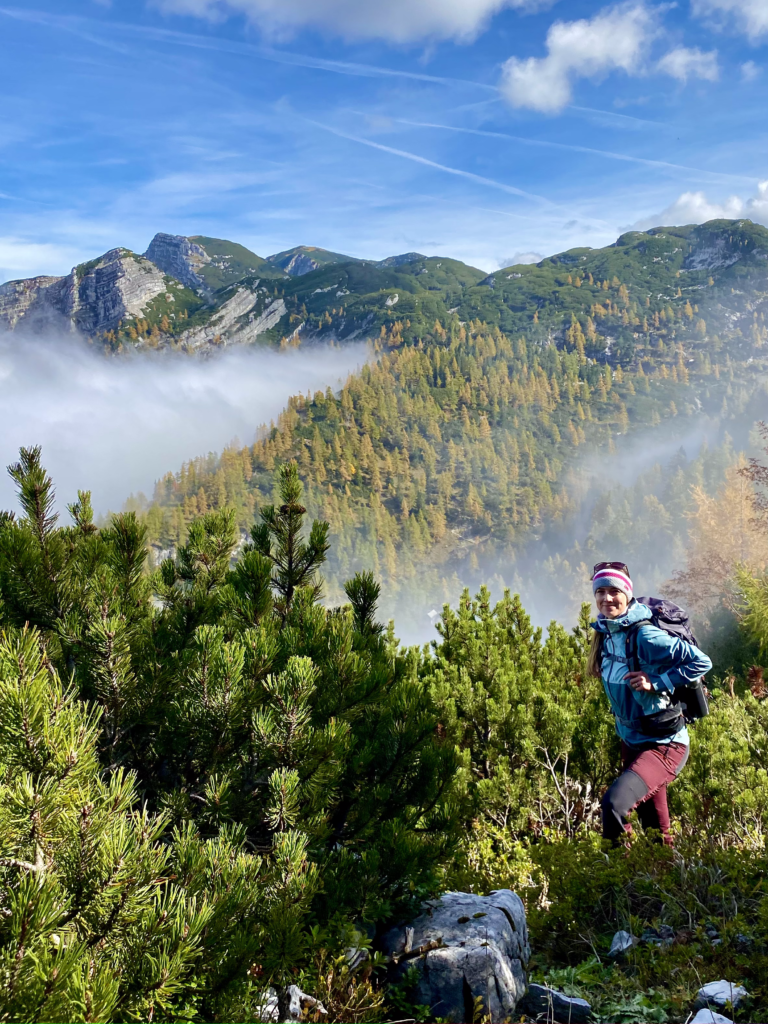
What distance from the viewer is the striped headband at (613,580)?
460 centimetres

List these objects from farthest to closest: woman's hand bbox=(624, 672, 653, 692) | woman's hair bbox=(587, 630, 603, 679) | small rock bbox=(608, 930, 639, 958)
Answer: woman's hair bbox=(587, 630, 603, 679), woman's hand bbox=(624, 672, 653, 692), small rock bbox=(608, 930, 639, 958)

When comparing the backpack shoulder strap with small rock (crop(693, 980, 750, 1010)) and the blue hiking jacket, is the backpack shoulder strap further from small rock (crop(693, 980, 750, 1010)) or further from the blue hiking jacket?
small rock (crop(693, 980, 750, 1010))

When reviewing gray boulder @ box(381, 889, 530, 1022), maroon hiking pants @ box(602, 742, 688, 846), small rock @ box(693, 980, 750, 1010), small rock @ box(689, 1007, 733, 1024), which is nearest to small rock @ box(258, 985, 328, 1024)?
gray boulder @ box(381, 889, 530, 1022)

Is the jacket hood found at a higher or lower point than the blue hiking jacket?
higher

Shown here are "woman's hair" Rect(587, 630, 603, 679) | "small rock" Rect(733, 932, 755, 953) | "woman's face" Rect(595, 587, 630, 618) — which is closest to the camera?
Result: "small rock" Rect(733, 932, 755, 953)

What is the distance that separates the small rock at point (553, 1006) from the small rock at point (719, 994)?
0.53 m

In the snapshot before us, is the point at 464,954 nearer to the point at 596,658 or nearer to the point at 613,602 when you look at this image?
the point at 596,658

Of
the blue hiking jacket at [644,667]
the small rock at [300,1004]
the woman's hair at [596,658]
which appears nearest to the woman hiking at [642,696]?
the blue hiking jacket at [644,667]

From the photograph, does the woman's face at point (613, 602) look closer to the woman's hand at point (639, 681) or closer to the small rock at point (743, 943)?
the woman's hand at point (639, 681)

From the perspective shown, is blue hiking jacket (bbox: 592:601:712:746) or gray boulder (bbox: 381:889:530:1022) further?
blue hiking jacket (bbox: 592:601:712:746)

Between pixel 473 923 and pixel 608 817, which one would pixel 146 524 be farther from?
pixel 608 817

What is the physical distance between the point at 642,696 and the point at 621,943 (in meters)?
1.41

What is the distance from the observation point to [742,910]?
4.00 meters

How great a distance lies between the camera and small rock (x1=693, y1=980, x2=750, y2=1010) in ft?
10.3
